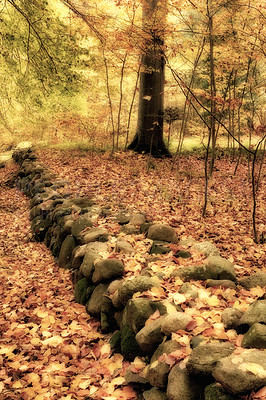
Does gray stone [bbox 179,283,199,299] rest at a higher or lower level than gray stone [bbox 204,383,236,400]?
higher

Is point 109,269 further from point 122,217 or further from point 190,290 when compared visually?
point 122,217

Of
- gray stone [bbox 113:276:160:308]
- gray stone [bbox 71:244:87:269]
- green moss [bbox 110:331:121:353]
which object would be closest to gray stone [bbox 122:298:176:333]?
gray stone [bbox 113:276:160:308]

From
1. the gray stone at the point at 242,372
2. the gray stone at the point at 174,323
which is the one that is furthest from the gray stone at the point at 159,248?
the gray stone at the point at 242,372

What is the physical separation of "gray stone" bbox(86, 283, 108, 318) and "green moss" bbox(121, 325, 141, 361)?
76cm

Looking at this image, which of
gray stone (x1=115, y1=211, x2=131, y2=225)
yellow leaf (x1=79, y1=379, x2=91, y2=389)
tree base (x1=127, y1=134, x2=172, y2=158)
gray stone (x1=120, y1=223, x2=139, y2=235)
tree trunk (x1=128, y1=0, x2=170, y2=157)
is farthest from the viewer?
tree base (x1=127, y1=134, x2=172, y2=158)

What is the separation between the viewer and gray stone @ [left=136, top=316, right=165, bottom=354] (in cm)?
230

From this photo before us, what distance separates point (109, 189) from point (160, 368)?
532cm

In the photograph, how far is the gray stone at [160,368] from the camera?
6.56ft

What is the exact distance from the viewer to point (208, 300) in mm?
2633

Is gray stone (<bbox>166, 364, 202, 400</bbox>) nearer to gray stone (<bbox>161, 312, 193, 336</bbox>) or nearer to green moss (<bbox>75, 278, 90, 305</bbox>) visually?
gray stone (<bbox>161, 312, 193, 336</bbox>)

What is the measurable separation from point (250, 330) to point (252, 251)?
8.68ft

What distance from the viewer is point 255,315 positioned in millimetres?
2080

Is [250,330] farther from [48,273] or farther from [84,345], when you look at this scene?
[48,273]

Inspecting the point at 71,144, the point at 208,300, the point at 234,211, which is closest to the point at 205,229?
the point at 234,211
